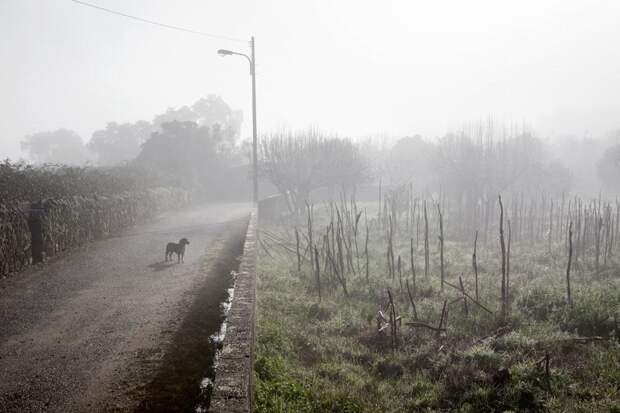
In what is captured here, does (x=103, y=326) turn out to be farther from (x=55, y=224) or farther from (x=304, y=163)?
(x=304, y=163)

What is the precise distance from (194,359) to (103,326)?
186 centimetres

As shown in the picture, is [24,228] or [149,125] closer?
[24,228]

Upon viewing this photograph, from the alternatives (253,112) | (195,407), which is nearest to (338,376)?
(195,407)

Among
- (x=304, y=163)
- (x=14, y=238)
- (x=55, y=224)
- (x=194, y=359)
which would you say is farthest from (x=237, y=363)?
(x=304, y=163)

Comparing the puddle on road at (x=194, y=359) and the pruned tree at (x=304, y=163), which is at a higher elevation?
the pruned tree at (x=304, y=163)

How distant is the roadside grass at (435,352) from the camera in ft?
16.3

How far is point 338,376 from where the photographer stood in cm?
570

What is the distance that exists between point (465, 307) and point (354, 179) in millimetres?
25310

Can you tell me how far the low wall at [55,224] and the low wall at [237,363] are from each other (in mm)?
5166

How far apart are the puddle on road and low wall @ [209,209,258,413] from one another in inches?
9.4

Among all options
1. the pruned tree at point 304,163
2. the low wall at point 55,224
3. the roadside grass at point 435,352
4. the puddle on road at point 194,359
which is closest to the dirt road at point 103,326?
the puddle on road at point 194,359

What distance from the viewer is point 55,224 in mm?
10352

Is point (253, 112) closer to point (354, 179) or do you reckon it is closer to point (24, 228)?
point (354, 179)

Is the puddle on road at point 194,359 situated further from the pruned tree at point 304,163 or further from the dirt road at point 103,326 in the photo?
the pruned tree at point 304,163
